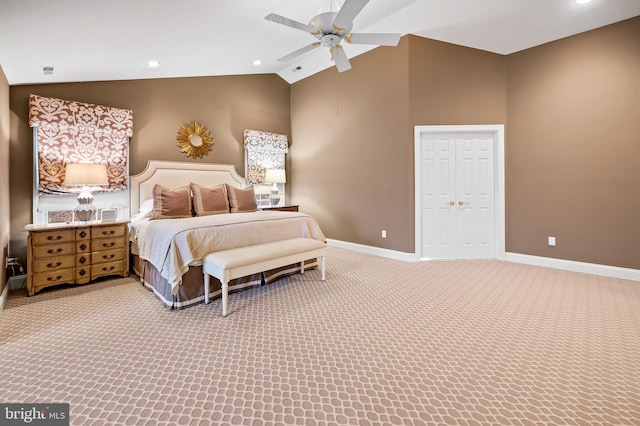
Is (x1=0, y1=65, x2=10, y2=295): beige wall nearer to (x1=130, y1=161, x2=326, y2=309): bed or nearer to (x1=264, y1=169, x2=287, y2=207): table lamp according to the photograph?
(x1=130, y1=161, x2=326, y2=309): bed

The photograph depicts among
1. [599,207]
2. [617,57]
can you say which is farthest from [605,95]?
[599,207]

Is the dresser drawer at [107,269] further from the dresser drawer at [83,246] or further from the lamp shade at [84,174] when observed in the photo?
the lamp shade at [84,174]

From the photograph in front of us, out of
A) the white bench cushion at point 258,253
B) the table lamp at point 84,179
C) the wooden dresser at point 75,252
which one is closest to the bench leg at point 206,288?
the white bench cushion at point 258,253

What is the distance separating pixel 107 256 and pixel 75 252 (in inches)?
12.5

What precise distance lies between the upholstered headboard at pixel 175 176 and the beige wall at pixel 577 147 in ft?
15.6

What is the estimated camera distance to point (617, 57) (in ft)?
11.7

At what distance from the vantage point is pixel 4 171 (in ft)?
10.0

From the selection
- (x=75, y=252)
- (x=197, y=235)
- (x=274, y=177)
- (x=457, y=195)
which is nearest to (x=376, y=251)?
(x=457, y=195)

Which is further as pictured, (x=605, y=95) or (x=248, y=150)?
(x=248, y=150)

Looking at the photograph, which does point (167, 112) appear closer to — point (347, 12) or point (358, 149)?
point (358, 149)

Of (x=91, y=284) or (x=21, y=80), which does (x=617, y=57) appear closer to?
(x=91, y=284)

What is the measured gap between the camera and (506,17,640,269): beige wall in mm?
3537

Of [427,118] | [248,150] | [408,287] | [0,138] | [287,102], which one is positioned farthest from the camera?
[287,102]

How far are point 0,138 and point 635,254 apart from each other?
24.0 ft
